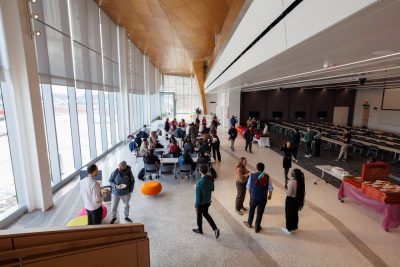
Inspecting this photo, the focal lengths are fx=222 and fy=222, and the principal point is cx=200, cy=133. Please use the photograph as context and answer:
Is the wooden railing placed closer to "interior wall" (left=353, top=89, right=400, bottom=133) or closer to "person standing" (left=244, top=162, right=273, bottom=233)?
"person standing" (left=244, top=162, right=273, bottom=233)

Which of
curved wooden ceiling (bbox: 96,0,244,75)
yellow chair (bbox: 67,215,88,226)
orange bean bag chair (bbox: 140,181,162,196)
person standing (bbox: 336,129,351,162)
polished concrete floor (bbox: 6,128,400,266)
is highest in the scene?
curved wooden ceiling (bbox: 96,0,244,75)

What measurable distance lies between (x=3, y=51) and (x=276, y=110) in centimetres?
2355

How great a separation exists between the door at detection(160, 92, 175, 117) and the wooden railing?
3740 centimetres

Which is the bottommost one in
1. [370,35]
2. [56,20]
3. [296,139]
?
[296,139]

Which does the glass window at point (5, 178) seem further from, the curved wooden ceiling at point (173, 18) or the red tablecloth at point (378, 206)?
the red tablecloth at point (378, 206)

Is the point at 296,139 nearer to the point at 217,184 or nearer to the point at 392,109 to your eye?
the point at 217,184

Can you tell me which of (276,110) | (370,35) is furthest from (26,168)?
(276,110)

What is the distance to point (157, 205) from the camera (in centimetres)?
604

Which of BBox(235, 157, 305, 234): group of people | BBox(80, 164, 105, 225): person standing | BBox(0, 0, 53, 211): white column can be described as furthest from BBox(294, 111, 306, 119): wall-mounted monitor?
BBox(80, 164, 105, 225): person standing

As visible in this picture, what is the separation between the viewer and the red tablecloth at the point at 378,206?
4.96m

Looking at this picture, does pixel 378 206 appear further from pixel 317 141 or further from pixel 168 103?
pixel 168 103

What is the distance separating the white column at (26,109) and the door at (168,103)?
3399 cm

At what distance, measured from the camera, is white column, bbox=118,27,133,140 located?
14031 millimetres

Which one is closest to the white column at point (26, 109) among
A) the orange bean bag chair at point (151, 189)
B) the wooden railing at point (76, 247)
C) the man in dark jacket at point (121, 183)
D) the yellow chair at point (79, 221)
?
the yellow chair at point (79, 221)
